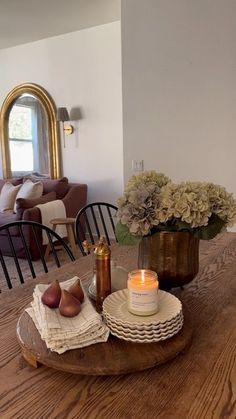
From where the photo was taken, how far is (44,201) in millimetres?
3965

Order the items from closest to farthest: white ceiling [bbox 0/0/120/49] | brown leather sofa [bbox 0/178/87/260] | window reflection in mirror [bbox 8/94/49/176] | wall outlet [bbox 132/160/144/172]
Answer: wall outlet [bbox 132/160/144/172] < white ceiling [bbox 0/0/120/49] < brown leather sofa [bbox 0/178/87/260] < window reflection in mirror [bbox 8/94/49/176]

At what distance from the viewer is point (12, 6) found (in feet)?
11.5

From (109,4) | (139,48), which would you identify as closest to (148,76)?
(139,48)

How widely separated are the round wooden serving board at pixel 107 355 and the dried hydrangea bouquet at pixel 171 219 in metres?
0.26

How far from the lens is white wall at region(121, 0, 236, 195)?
2.69 meters

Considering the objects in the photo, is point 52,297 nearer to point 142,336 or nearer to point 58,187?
point 142,336

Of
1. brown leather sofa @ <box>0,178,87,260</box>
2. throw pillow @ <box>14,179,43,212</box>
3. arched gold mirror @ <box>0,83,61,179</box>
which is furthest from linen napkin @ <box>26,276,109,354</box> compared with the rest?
arched gold mirror @ <box>0,83,61,179</box>

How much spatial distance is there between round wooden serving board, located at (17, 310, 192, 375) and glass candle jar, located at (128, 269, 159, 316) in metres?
0.08

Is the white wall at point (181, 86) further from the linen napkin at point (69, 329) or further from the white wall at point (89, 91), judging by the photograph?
the linen napkin at point (69, 329)

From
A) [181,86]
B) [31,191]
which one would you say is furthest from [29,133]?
[181,86]

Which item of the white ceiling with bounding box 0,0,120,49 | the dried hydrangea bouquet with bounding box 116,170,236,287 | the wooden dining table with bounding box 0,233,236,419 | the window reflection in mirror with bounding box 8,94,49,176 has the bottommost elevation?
the wooden dining table with bounding box 0,233,236,419

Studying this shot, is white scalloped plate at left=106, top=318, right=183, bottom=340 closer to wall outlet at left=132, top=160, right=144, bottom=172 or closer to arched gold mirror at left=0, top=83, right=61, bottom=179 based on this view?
wall outlet at left=132, top=160, right=144, bottom=172

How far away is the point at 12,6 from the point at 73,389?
3.84 metres

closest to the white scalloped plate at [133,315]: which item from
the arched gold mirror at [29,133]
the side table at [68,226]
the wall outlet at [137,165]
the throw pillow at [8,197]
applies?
the wall outlet at [137,165]
